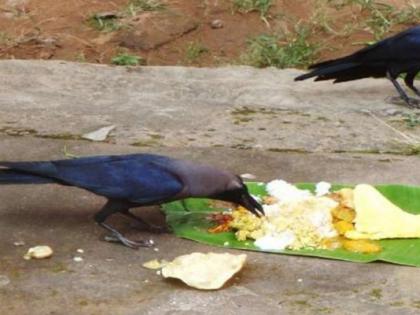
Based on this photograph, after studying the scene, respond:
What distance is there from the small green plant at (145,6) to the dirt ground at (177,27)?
0.03 feet

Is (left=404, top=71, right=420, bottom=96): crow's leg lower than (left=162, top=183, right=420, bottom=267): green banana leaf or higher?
lower

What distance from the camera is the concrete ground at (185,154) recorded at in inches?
137

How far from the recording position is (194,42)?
7719 millimetres

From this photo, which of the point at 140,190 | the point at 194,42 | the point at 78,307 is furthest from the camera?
the point at 194,42

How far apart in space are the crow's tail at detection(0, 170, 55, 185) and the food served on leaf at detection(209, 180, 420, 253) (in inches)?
26.1

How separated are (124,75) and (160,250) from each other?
289cm

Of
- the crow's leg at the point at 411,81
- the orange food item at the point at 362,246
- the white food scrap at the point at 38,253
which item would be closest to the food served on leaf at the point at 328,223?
the orange food item at the point at 362,246

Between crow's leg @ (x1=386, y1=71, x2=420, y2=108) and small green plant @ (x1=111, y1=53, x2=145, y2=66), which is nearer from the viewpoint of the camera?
crow's leg @ (x1=386, y1=71, x2=420, y2=108)

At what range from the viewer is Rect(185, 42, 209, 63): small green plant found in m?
7.48

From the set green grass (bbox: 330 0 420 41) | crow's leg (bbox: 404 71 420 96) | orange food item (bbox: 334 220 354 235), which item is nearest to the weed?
green grass (bbox: 330 0 420 41)

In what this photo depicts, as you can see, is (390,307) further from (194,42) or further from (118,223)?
(194,42)

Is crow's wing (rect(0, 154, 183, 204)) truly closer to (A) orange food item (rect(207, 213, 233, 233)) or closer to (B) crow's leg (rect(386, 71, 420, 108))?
(A) orange food item (rect(207, 213, 233, 233))

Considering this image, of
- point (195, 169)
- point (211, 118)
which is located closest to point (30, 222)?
point (195, 169)

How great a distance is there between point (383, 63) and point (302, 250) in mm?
2746
